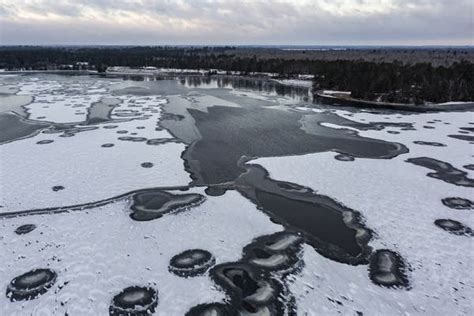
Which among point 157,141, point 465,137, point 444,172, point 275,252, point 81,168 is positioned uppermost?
point 465,137

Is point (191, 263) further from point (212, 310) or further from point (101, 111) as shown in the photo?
point (101, 111)

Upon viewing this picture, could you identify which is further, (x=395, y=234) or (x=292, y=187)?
(x=292, y=187)

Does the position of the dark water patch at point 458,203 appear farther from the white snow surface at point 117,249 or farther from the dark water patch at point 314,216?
the white snow surface at point 117,249

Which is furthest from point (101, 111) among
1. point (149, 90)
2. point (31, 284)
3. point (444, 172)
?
point (444, 172)

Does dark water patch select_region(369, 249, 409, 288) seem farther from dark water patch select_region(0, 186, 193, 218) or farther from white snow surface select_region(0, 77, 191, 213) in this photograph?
dark water patch select_region(0, 186, 193, 218)

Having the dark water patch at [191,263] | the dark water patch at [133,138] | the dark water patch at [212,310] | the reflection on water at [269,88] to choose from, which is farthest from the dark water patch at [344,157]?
the reflection on water at [269,88]

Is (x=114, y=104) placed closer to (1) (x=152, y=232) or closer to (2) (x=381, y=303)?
(1) (x=152, y=232)

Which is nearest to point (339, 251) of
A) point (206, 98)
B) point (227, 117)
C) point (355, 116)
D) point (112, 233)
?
point (112, 233)
